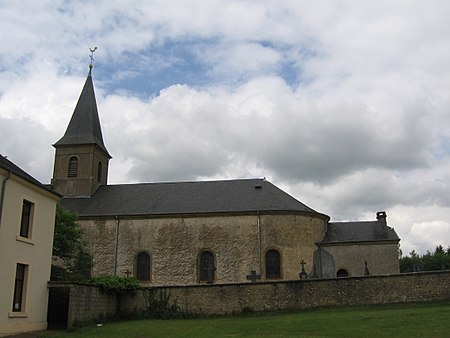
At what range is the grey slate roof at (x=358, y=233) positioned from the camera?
31.6 m

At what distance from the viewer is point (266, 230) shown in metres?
31.4

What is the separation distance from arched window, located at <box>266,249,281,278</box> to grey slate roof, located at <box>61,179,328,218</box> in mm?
2815

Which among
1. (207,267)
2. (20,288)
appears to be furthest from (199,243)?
(20,288)

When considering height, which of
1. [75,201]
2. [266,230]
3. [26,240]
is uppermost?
[75,201]

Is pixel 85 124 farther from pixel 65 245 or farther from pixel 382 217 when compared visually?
pixel 382 217

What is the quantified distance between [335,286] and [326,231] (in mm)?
11721

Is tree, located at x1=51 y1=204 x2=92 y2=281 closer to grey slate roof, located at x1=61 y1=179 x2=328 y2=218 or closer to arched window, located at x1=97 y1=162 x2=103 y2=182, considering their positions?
grey slate roof, located at x1=61 y1=179 x2=328 y2=218

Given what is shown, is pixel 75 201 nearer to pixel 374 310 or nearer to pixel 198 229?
pixel 198 229

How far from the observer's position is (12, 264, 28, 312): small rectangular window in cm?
1773

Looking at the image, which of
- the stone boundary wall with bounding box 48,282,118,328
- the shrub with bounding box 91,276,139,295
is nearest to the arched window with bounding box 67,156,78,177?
the shrub with bounding box 91,276,139,295

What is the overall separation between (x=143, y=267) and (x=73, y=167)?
10.5m

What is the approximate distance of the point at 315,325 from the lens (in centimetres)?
1655

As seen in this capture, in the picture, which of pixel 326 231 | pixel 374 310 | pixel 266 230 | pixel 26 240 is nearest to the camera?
pixel 26 240

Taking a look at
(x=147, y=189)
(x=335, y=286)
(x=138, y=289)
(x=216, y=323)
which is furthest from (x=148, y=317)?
(x=147, y=189)
